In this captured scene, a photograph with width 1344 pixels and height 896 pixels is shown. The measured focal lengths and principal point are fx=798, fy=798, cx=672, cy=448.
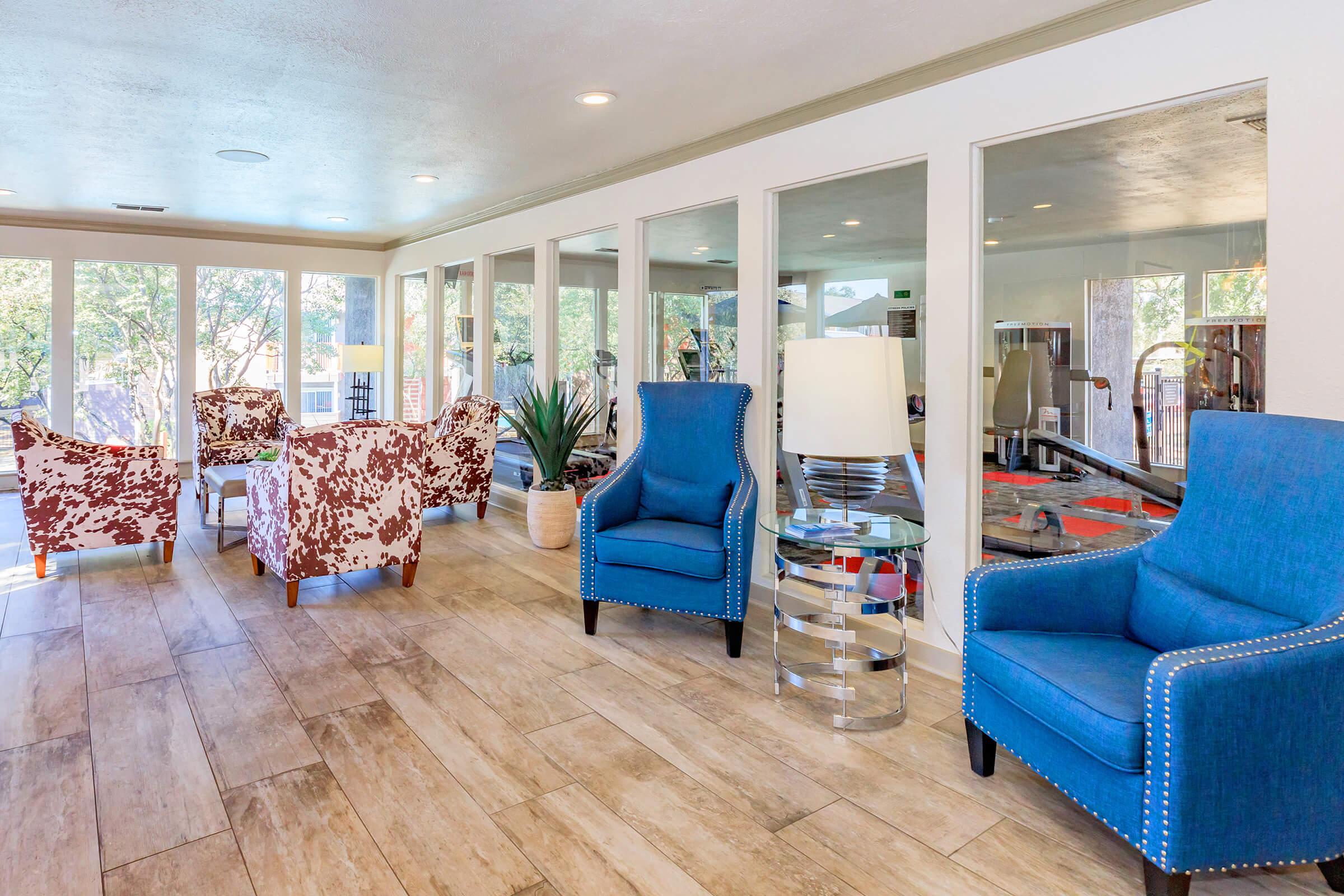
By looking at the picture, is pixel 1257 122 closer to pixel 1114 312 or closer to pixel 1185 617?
pixel 1114 312

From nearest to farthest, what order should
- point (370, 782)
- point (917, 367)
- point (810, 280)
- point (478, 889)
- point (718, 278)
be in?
point (478, 889) < point (370, 782) < point (917, 367) < point (810, 280) < point (718, 278)

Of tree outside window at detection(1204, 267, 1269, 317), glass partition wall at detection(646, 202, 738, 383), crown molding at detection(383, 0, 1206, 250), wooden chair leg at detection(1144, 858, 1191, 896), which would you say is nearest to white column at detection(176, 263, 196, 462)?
crown molding at detection(383, 0, 1206, 250)

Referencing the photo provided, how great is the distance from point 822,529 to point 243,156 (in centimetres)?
440

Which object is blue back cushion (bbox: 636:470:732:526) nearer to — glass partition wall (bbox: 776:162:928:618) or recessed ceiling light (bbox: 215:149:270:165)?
glass partition wall (bbox: 776:162:928:618)

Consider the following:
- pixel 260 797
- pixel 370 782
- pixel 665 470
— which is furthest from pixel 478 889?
pixel 665 470

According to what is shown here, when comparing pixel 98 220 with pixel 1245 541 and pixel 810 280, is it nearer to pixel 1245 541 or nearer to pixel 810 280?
pixel 810 280

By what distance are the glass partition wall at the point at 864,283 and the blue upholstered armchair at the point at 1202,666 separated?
1031 mm

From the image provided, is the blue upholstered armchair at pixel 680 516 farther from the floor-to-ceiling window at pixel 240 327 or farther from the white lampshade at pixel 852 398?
the floor-to-ceiling window at pixel 240 327

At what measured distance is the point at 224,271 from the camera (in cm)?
804

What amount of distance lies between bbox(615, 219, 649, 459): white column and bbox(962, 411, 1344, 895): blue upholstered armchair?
2.93m

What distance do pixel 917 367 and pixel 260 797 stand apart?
276cm

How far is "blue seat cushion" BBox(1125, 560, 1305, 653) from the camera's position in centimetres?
198

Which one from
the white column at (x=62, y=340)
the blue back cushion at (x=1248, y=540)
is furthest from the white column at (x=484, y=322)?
the blue back cushion at (x=1248, y=540)

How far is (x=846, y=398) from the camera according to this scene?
2775mm
